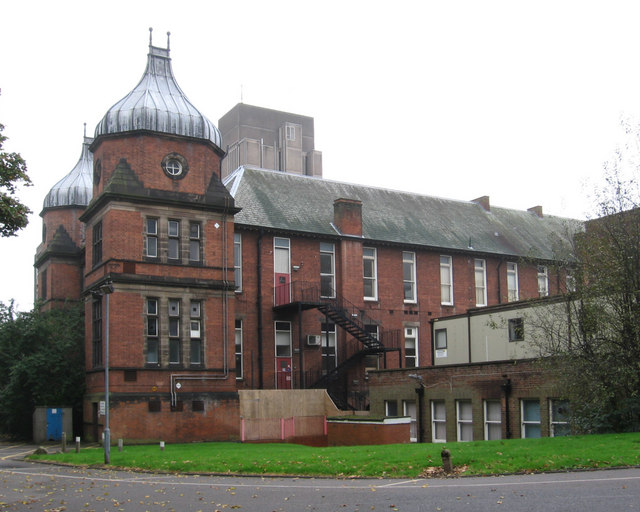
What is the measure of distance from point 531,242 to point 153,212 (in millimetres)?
26419

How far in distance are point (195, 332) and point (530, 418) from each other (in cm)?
1386

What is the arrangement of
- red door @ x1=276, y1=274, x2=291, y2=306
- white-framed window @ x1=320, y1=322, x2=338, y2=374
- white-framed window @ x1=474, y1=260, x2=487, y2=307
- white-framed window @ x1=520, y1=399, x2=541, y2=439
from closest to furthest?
1. white-framed window @ x1=520, y1=399, x2=541, y2=439
2. red door @ x1=276, y1=274, x2=291, y2=306
3. white-framed window @ x1=320, y1=322, x2=338, y2=374
4. white-framed window @ x1=474, y1=260, x2=487, y2=307

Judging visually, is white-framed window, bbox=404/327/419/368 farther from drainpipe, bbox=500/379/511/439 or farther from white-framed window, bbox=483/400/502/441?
drainpipe, bbox=500/379/511/439

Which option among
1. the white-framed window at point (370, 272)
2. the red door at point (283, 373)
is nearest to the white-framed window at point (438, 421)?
the red door at point (283, 373)

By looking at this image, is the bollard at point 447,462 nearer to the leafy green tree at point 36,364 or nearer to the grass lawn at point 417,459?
the grass lawn at point 417,459

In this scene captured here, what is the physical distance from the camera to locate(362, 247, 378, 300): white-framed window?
4162 cm

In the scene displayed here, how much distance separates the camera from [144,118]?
3275 centimetres

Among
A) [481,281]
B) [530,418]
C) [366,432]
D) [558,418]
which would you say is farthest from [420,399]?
[481,281]

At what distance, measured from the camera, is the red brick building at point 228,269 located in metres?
31.5

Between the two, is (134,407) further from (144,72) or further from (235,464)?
(144,72)

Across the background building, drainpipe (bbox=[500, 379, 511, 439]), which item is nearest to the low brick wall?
drainpipe (bbox=[500, 379, 511, 439])

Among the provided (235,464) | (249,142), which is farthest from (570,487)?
(249,142)

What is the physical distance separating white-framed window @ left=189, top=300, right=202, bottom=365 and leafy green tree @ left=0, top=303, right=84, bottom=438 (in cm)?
578

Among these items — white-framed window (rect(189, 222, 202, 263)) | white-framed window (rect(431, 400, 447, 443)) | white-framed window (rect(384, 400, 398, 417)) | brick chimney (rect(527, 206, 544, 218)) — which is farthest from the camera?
brick chimney (rect(527, 206, 544, 218))
